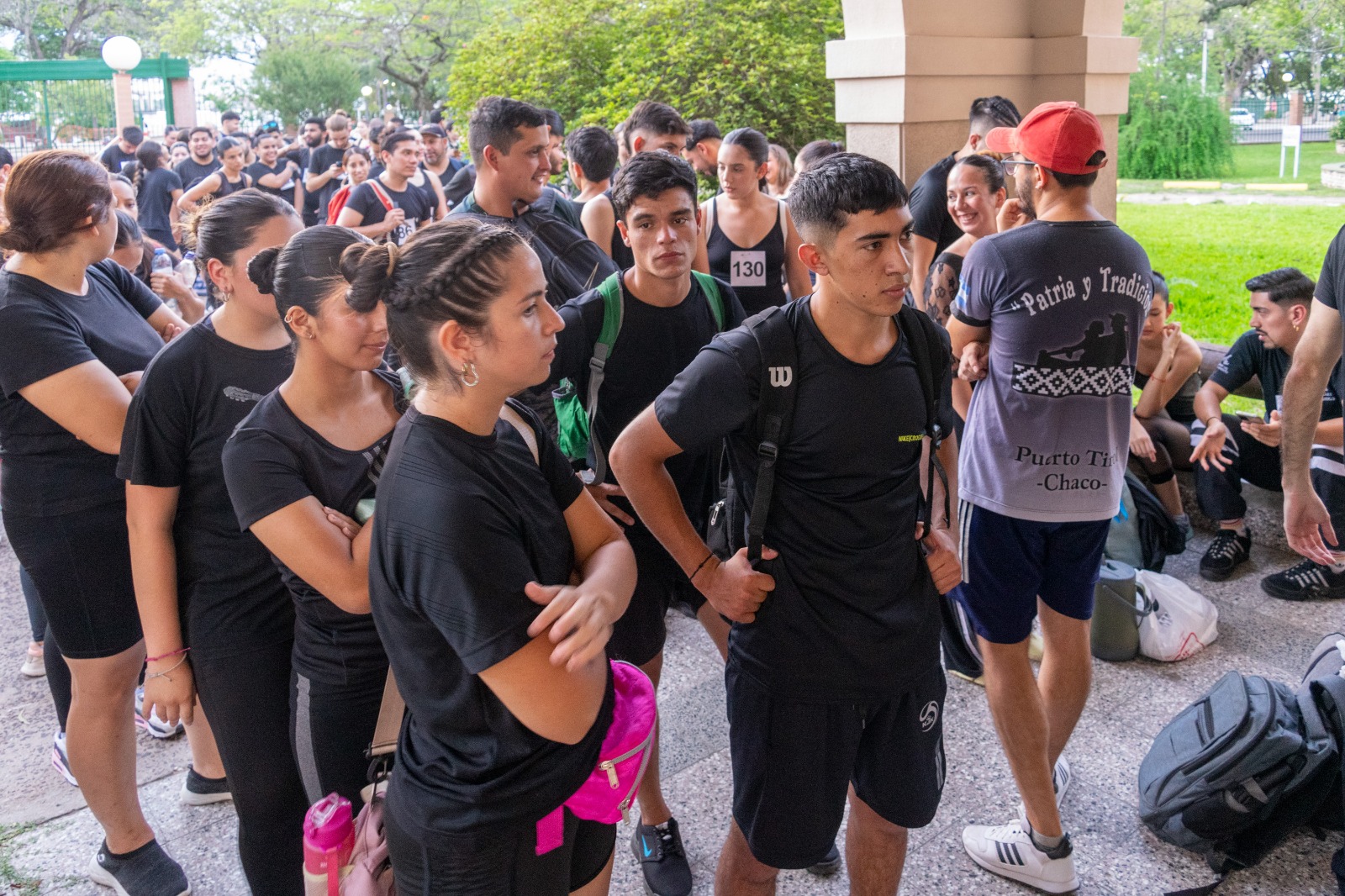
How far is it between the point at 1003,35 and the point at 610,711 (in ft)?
18.6

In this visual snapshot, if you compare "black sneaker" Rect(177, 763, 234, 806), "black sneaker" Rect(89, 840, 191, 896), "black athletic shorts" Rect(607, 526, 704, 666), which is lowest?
"black sneaker" Rect(177, 763, 234, 806)

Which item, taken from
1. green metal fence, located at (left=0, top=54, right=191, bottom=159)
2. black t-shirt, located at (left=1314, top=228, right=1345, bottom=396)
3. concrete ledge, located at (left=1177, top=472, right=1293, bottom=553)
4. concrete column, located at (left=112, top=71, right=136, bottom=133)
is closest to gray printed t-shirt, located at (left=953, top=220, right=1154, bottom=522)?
black t-shirt, located at (left=1314, top=228, right=1345, bottom=396)

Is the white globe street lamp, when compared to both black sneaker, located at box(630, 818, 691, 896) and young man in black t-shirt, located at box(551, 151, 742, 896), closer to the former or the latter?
young man in black t-shirt, located at box(551, 151, 742, 896)

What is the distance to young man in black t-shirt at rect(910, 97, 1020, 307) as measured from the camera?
5.01m

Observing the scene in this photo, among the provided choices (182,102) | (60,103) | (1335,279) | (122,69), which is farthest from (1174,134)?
(60,103)

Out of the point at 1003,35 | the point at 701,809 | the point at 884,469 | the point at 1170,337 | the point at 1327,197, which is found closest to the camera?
the point at 884,469

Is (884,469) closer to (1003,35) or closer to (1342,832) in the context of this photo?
(1342,832)

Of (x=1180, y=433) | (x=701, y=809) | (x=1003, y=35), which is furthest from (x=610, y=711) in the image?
(x=1003, y=35)

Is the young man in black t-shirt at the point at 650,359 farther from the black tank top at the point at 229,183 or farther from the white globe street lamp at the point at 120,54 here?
the white globe street lamp at the point at 120,54

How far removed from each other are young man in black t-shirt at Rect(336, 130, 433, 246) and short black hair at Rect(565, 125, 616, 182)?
216 centimetres

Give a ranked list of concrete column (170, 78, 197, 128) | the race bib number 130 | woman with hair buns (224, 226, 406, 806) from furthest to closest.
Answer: concrete column (170, 78, 197, 128) → the race bib number 130 → woman with hair buns (224, 226, 406, 806)

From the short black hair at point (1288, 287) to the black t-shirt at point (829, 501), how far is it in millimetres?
3267

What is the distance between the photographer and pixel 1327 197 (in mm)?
12609

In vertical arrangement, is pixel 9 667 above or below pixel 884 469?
→ below
